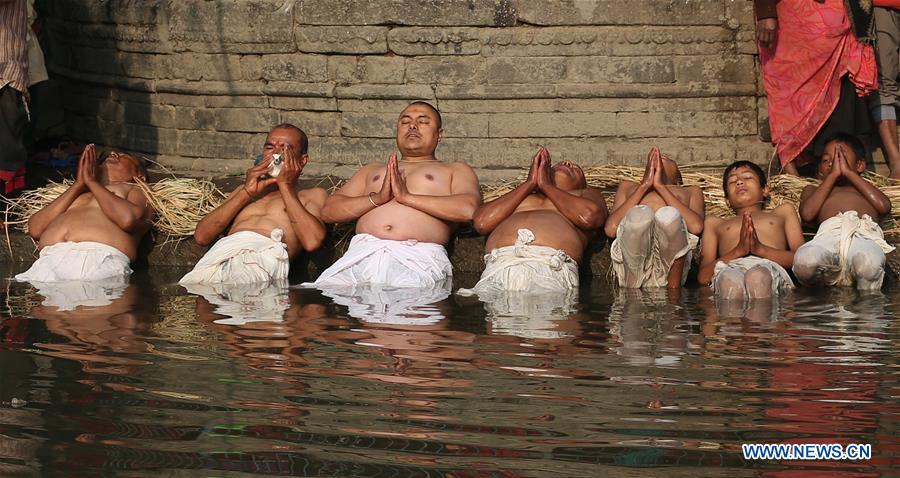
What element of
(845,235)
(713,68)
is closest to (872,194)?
(845,235)

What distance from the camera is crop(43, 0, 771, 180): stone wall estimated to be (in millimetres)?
9117

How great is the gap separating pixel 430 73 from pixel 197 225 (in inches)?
85.3

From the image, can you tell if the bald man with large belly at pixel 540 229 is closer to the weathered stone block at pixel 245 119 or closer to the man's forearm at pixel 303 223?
the man's forearm at pixel 303 223

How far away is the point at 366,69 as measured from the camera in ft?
31.1

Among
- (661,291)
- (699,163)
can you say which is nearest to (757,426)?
(661,291)

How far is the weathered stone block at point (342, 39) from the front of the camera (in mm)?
9375

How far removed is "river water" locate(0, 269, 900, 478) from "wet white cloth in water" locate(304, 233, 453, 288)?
830 mm

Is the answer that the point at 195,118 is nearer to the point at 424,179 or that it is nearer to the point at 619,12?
the point at 424,179

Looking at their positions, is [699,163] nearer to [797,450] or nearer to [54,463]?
[797,450]

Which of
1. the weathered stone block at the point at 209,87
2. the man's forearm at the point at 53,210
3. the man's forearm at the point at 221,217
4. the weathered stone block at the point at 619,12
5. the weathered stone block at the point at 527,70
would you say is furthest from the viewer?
the weathered stone block at the point at 209,87

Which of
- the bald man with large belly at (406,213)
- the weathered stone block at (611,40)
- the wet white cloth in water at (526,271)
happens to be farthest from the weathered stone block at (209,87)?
the wet white cloth in water at (526,271)

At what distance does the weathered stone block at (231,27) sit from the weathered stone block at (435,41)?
857 mm

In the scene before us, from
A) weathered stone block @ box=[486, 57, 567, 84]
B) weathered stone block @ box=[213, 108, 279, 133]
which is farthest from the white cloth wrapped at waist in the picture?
weathered stone block @ box=[213, 108, 279, 133]

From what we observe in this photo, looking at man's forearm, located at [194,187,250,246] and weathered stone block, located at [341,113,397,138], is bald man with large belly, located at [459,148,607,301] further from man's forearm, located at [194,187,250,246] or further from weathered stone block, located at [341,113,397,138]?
weathered stone block, located at [341,113,397,138]
